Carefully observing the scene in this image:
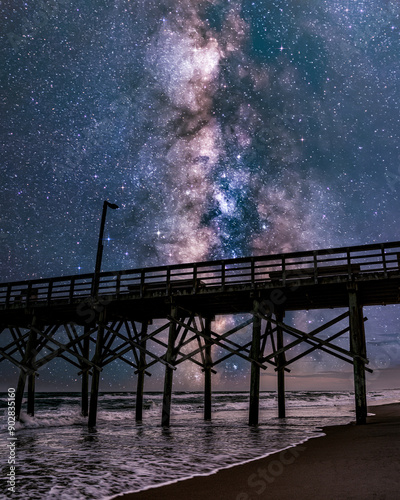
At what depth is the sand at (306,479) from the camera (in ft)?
14.2

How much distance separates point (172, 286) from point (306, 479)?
9.65 meters

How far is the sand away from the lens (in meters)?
4.32

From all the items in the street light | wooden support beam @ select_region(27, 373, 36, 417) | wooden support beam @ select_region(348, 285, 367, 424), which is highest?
the street light

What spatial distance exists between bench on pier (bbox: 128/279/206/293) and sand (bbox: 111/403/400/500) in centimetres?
716

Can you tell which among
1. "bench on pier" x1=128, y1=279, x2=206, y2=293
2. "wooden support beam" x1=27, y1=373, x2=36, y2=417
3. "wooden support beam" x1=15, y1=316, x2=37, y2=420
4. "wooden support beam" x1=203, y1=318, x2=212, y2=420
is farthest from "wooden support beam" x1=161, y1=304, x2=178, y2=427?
"wooden support beam" x1=27, y1=373, x2=36, y2=417

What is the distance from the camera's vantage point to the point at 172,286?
46.7ft

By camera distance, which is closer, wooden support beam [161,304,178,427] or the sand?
the sand

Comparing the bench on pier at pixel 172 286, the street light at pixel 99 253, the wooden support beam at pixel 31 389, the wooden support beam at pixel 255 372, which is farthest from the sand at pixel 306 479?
the wooden support beam at pixel 31 389

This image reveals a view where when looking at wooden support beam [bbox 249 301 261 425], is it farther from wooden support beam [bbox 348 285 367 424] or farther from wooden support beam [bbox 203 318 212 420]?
wooden support beam [bbox 348 285 367 424]

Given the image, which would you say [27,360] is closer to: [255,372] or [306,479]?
[255,372]

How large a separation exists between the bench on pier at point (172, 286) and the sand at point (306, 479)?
7.16 metres

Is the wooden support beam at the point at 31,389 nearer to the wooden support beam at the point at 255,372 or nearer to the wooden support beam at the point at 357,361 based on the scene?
the wooden support beam at the point at 255,372

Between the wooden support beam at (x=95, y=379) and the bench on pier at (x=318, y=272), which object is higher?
the bench on pier at (x=318, y=272)

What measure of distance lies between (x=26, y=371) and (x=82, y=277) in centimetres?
430
